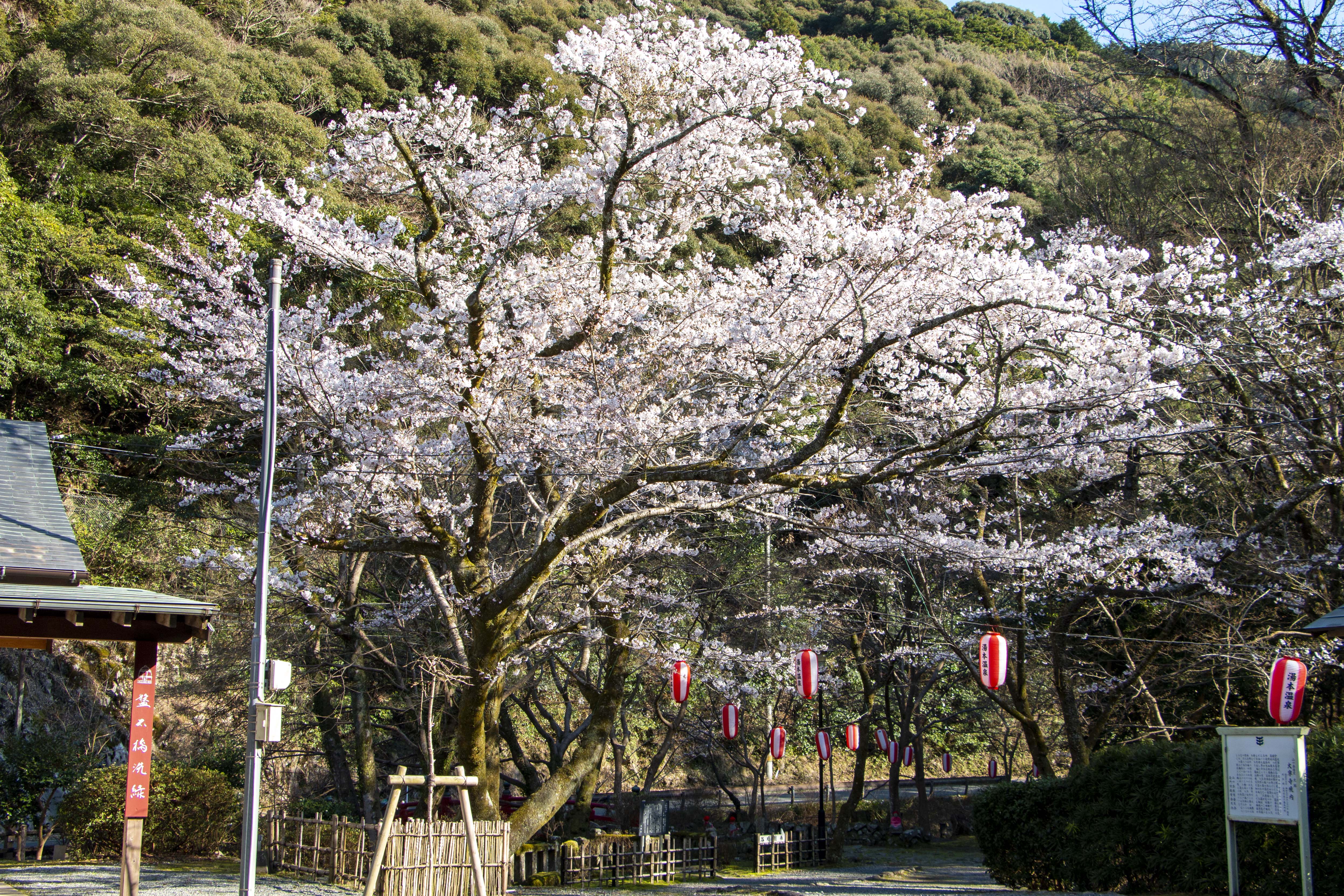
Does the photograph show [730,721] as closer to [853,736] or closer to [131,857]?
[853,736]

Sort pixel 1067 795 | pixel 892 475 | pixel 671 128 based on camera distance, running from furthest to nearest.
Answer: pixel 1067 795
pixel 671 128
pixel 892 475

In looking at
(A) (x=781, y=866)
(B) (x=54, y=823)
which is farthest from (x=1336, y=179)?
(B) (x=54, y=823)

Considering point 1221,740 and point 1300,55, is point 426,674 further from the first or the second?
point 1300,55

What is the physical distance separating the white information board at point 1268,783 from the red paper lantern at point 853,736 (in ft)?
28.0

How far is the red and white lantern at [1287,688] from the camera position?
26.1ft

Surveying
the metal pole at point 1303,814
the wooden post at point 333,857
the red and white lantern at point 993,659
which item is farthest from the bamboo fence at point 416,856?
the metal pole at point 1303,814

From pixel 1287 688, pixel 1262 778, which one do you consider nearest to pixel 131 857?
pixel 1262 778

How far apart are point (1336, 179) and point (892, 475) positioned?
878 cm

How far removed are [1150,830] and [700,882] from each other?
6.40 m

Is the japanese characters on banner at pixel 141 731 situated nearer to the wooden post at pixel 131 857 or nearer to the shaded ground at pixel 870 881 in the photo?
the wooden post at pixel 131 857

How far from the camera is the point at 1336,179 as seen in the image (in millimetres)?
11664

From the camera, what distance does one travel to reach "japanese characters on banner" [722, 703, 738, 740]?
1314cm

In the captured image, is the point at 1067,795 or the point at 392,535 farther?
the point at 1067,795

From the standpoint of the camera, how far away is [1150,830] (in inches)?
354
